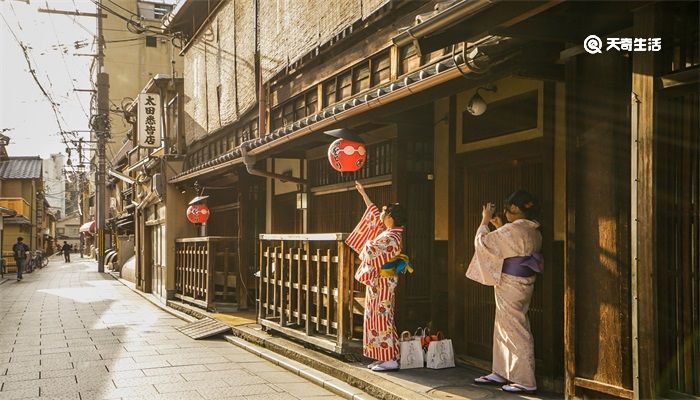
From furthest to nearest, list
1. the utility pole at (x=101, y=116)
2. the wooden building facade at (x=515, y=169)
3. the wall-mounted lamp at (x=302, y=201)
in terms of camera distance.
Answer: the utility pole at (x=101, y=116)
the wall-mounted lamp at (x=302, y=201)
the wooden building facade at (x=515, y=169)

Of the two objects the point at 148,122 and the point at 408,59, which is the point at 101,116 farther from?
the point at 408,59

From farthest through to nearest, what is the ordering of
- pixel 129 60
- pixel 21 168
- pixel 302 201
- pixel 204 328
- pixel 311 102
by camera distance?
pixel 129 60 → pixel 21 168 → pixel 311 102 → pixel 204 328 → pixel 302 201

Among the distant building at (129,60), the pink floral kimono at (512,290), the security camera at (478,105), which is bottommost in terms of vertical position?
the pink floral kimono at (512,290)

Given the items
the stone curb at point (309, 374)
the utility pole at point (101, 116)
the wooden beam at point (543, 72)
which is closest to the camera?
the wooden beam at point (543, 72)

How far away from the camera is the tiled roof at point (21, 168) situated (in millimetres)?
53344

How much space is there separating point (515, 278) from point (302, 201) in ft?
23.3

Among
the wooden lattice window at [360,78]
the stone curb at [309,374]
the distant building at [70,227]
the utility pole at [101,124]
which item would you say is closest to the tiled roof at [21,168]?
the utility pole at [101,124]

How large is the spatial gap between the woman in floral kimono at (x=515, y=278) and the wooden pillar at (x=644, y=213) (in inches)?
70.4

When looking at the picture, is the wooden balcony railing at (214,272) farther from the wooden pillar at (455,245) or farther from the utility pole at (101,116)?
the utility pole at (101,116)

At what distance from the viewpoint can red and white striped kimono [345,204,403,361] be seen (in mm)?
8562

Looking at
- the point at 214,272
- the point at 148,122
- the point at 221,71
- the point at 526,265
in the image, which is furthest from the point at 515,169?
the point at 148,122

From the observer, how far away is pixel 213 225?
2014 cm

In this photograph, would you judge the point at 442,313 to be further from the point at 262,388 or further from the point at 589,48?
the point at 589,48

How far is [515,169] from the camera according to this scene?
8.14 m
